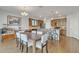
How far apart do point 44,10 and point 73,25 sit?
81 cm

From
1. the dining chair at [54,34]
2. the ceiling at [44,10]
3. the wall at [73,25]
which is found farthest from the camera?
the dining chair at [54,34]

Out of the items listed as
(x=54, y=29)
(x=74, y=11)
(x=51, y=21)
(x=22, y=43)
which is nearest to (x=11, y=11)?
(x=22, y=43)

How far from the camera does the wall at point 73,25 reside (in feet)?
7.12

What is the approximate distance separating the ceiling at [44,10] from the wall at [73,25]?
144mm

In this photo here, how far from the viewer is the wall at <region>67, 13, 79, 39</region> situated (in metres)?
2.17

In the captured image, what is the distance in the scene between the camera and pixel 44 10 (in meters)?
2.12

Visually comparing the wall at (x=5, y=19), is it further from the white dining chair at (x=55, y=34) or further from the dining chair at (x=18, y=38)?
the white dining chair at (x=55, y=34)

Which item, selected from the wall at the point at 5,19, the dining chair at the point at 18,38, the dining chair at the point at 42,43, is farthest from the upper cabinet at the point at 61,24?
the dining chair at the point at 18,38

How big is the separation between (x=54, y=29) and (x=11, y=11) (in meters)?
1.14

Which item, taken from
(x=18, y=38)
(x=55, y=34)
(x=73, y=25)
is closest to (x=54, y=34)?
(x=55, y=34)

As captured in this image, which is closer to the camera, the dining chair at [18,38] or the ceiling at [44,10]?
the ceiling at [44,10]

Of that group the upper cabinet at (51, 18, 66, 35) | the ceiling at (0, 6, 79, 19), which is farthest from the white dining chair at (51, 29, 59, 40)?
the ceiling at (0, 6, 79, 19)
